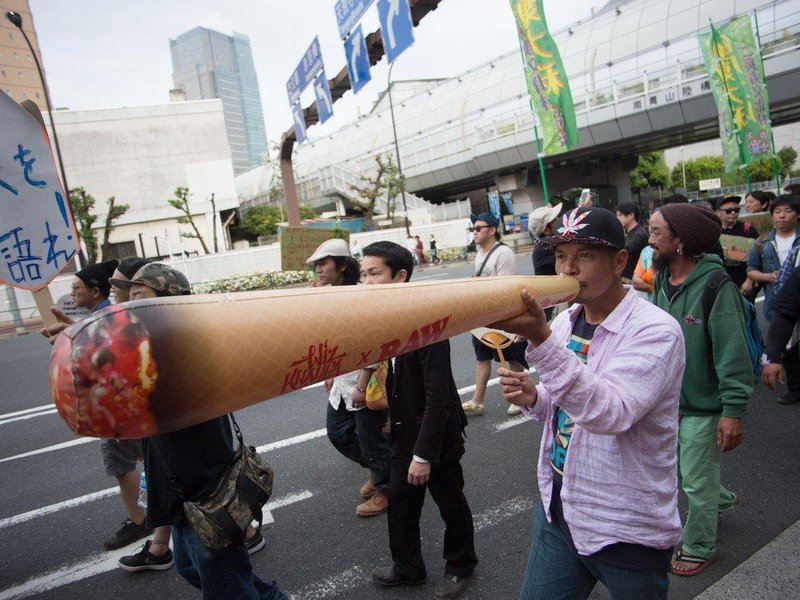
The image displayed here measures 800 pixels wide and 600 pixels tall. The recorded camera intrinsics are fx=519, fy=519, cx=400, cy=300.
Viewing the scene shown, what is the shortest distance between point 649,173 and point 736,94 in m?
45.3

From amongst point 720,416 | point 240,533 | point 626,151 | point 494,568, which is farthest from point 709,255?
point 626,151

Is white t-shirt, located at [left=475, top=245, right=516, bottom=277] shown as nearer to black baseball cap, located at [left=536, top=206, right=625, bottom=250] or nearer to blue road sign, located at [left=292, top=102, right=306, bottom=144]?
black baseball cap, located at [left=536, top=206, right=625, bottom=250]

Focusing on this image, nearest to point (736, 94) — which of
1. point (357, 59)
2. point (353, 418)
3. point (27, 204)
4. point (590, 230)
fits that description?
point (357, 59)

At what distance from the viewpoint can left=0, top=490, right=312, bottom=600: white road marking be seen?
3020 millimetres

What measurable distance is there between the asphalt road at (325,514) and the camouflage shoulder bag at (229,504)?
1015 millimetres

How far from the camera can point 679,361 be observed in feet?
4.99

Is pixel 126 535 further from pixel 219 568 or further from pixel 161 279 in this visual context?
pixel 161 279

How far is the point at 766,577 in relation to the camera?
8.29 feet

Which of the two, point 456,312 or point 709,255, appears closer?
point 456,312

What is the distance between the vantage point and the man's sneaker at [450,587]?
102 inches

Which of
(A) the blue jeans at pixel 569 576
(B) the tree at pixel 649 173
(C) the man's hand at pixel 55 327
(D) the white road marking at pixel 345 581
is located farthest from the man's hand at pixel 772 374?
(B) the tree at pixel 649 173

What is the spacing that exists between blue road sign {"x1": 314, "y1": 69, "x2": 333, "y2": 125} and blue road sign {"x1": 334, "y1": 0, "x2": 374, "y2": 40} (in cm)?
169

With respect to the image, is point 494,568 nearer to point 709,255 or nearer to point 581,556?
point 581,556

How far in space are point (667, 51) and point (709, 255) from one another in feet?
97.8
